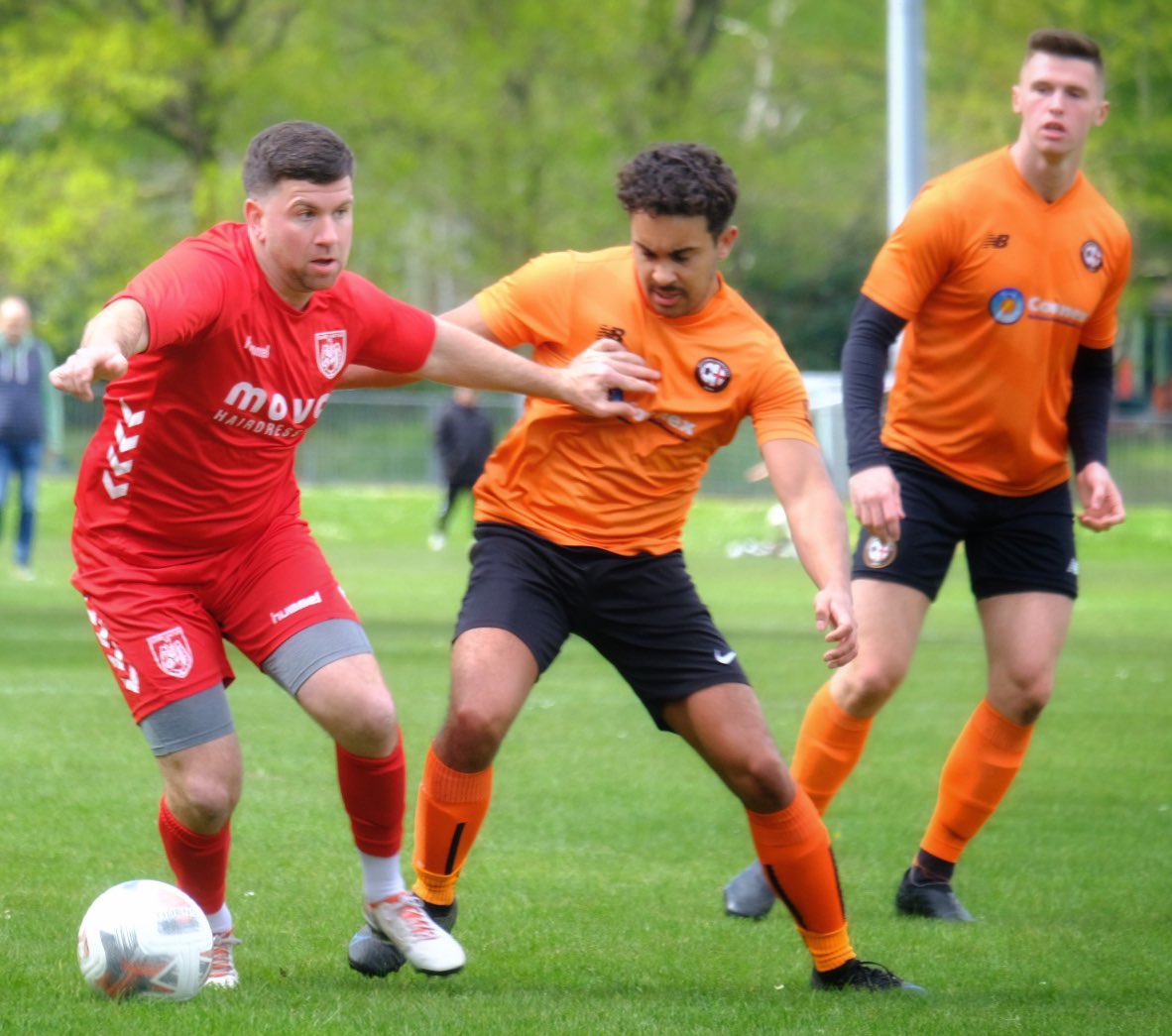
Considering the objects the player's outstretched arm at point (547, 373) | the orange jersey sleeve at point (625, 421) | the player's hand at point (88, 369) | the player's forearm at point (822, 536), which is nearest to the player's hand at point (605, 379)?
the player's outstretched arm at point (547, 373)

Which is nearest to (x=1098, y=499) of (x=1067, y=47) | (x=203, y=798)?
(x=1067, y=47)

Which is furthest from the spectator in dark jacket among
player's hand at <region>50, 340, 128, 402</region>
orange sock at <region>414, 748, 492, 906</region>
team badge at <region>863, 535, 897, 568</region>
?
player's hand at <region>50, 340, 128, 402</region>

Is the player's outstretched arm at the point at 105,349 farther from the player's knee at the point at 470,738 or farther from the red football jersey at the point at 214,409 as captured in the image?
Result: the player's knee at the point at 470,738

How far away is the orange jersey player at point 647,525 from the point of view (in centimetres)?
500

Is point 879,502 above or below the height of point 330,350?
below

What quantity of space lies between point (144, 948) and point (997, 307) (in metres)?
3.16

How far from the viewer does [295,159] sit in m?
4.71

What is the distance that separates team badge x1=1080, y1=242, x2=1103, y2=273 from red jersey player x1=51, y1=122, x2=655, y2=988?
1.70m

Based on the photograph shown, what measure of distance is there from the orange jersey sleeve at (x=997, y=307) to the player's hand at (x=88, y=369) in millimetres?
2576

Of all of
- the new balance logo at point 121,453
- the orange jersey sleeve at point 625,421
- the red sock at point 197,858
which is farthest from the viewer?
the orange jersey sleeve at point 625,421

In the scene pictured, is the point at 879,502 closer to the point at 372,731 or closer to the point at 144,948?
the point at 372,731

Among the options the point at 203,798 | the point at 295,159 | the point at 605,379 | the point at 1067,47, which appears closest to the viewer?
the point at 295,159

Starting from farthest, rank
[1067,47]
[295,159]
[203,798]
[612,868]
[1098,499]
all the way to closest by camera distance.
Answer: [612,868], [1098,499], [1067,47], [203,798], [295,159]

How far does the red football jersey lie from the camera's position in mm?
4777
